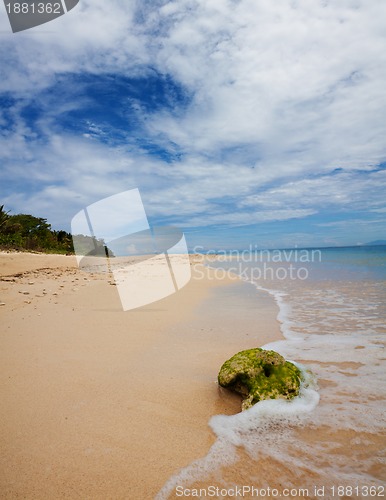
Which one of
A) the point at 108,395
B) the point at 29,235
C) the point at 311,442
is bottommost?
the point at 311,442

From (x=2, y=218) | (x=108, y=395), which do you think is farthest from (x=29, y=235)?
(x=108, y=395)

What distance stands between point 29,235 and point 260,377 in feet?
112

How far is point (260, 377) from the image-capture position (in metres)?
3.37

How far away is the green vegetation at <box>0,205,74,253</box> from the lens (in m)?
25.5

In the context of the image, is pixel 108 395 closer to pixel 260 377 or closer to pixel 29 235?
pixel 260 377

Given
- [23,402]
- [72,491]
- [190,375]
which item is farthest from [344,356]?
[23,402]

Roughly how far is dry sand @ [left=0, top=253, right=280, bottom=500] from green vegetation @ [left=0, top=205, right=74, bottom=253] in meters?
20.7

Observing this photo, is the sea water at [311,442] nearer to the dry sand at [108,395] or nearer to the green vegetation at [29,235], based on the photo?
the dry sand at [108,395]

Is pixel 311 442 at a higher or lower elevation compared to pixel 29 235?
lower

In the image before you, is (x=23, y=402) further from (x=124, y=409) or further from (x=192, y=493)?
(x=192, y=493)

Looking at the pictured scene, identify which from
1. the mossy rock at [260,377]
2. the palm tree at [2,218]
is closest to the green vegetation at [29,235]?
the palm tree at [2,218]

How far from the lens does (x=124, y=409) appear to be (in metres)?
3.12

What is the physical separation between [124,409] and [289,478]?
1751mm

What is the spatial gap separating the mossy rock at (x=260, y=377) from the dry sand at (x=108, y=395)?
7.6 inches
